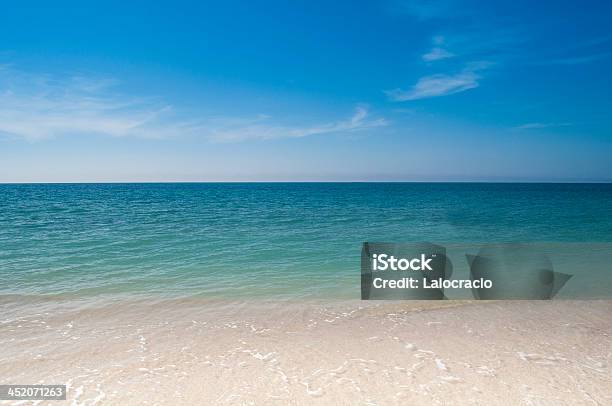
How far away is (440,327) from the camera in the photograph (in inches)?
290

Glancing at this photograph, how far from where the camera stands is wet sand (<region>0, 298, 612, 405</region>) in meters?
4.86

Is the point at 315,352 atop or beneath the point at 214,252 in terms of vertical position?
Answer: atop

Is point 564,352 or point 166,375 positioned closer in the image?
point 166,375

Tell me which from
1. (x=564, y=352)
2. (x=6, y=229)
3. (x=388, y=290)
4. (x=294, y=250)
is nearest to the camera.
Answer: (x=564, y=352)

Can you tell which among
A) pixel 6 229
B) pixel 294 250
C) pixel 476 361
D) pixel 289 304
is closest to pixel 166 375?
pixel 289 304

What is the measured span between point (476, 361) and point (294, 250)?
12.1 m

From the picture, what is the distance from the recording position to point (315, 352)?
20.3ft

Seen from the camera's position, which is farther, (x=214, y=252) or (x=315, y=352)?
(x=214, y=252)

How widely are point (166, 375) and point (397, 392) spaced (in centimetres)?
349

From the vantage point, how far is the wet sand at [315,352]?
486 cm

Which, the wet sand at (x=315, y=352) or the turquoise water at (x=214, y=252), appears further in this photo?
the turquoise water at (x=214, y=252)

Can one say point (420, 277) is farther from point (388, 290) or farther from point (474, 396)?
point (474, 396)

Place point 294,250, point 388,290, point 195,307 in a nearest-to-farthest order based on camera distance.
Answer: point 195,307 < point 388,290 < point 294,250

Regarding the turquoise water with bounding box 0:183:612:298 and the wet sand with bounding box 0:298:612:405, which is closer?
the wet sand with bounding box 0:298:612:405
